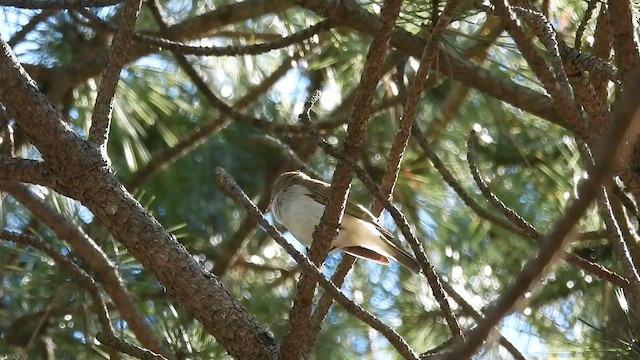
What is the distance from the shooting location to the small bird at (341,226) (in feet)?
7.55

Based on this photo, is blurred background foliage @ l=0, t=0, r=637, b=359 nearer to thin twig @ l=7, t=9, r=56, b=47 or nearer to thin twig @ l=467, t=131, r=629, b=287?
thin twig @ l=7, t=9, r=56, b=47

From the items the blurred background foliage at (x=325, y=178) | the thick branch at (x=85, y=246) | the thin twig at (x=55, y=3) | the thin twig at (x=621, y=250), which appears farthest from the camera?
the blurred background foliage at (x=325, y=178)

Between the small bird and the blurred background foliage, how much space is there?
0.16m

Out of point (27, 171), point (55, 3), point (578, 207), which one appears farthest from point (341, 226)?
point (578, 207)

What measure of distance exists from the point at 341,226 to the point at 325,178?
960mm

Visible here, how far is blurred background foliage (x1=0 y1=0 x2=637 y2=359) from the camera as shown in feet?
7.45

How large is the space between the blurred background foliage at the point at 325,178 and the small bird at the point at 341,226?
0.52 feet

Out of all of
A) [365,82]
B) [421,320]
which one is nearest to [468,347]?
[365,82]

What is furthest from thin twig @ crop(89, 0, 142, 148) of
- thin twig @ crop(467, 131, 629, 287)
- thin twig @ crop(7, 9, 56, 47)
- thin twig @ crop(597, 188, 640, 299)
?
thin twig @ crop(7, 9, 56, 47)

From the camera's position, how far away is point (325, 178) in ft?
10.4

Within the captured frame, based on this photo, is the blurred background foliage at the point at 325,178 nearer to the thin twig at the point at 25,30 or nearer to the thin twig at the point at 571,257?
the thin twig at the point at 25,30

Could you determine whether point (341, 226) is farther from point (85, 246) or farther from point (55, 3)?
point (55, 3)

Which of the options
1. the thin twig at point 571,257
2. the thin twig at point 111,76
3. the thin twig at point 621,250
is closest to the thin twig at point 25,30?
the thin twig at point 111,76

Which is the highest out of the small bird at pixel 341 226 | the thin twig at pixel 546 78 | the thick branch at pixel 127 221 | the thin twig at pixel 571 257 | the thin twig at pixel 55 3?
the small bird at pixel 341 226
